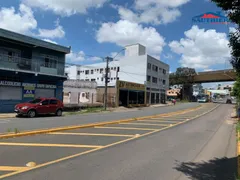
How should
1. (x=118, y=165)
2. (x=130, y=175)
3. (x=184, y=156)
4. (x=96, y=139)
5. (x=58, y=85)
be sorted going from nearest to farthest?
(x=130, y=175) < (x=118, y=165) < (x=184, y=156) < (x=96, y=139) < (x=58, y=85)

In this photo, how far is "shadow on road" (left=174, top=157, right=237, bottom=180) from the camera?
212 inches

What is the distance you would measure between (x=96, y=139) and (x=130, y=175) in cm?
408

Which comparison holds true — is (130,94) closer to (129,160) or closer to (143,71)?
(143,71)

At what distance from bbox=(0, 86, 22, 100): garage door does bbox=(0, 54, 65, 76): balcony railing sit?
2121 mm

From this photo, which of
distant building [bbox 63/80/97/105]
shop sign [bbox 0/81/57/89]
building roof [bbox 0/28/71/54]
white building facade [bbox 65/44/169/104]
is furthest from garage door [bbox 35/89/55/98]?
A: white building facade [bbox 65/44/169/104]

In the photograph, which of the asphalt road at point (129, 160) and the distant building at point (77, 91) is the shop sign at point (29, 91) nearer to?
the distant building at point (77, 91)

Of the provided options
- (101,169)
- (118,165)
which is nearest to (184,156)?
(118,165)

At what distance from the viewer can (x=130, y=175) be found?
5.14 m

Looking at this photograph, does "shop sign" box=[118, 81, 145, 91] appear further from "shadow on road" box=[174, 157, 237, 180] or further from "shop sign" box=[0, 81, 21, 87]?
"shadow on road" box=[174, 157, 237, 180]

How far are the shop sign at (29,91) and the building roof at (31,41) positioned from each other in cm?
502

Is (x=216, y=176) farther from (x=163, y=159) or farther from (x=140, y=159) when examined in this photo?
(x=140, y=159)

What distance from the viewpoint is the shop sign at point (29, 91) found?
2366 centimetres

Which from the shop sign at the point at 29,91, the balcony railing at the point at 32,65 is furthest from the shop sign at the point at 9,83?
the balcony railing at the point at 32,65

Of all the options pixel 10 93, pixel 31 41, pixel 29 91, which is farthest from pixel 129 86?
pixel 10 93
